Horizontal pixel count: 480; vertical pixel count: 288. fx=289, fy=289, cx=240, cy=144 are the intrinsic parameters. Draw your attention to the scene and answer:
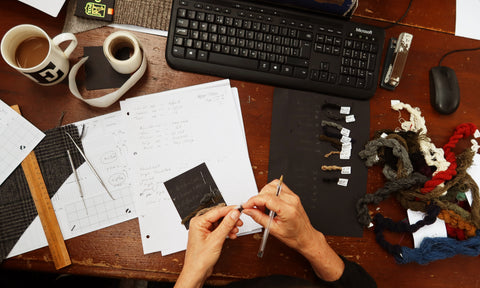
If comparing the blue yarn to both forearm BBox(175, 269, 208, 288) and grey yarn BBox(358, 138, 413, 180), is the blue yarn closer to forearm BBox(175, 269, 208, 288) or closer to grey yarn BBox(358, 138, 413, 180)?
grey yarn BBox(358, 138, 413, 180)

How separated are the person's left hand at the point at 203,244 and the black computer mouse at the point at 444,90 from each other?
2.16 feet

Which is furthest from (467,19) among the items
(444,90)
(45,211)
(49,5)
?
(45,211)

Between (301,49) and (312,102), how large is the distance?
15 centimetres

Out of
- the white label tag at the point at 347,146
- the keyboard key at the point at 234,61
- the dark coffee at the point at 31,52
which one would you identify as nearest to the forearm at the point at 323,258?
the white label tag at the point at 347,146

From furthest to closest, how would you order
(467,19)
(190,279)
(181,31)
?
(467,19)
(181,31)
(190,279)

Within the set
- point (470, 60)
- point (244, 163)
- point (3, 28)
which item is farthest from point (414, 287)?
point (3, 28)

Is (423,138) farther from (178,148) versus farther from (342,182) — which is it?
(178,148)

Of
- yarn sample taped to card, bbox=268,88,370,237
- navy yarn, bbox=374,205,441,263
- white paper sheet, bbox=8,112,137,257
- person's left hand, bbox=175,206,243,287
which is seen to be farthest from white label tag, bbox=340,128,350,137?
white paper sheet, bbox=8,112,137,257

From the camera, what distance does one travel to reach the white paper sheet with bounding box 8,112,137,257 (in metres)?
0.69

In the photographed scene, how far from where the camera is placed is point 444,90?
32.5 inches

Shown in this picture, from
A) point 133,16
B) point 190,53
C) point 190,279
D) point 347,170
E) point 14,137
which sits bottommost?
point 190,279

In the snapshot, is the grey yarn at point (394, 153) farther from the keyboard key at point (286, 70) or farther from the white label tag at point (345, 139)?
the keyboard key at point (286, 70)

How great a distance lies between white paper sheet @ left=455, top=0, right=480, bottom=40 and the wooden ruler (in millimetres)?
1226

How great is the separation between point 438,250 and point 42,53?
109 centimetres
